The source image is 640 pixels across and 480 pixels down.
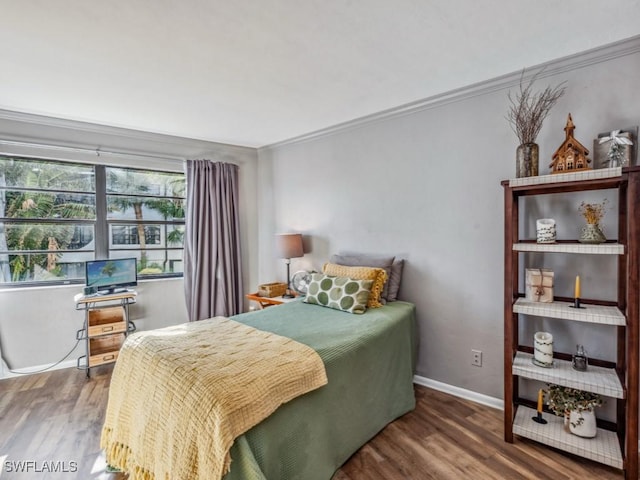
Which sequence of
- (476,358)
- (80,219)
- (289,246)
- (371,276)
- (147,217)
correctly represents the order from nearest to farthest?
(476,358) < (371,276) < (80,219) < (289,246) < (147,217)

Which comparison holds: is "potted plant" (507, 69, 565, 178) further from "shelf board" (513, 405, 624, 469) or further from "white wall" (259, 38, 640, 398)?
"shelf board" (513, 405, 624, 469)

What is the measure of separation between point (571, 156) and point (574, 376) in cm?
123

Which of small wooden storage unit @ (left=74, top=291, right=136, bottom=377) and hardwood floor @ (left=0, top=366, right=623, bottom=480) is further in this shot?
small wooden storage unit @ (left=74, top=291, right=136, bottom=377)

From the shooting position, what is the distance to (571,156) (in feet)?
6.24

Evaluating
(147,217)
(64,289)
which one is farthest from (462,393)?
(64,289)

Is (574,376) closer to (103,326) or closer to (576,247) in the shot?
(576,247)

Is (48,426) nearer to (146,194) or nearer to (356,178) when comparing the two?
(146,194)

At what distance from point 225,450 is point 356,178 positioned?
2567mm

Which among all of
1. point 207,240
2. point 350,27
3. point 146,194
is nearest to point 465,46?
point 350,27

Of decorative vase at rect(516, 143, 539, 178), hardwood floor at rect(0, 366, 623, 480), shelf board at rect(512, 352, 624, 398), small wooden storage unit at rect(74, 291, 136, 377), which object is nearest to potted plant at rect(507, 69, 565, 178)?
decorative vase at rect(516, 143, 539, 178)

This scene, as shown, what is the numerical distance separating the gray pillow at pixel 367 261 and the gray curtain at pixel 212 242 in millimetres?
1452

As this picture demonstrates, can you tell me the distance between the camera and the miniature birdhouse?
188cm

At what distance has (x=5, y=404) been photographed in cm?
257

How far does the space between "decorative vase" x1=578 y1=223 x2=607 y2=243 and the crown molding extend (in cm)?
102
